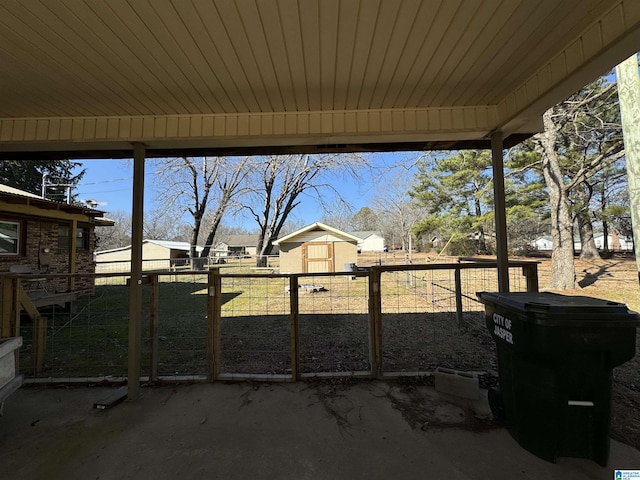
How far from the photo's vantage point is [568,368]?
→ 67.9 inches

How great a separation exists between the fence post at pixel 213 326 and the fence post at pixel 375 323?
153 centimetres

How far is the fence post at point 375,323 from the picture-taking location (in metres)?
2.91

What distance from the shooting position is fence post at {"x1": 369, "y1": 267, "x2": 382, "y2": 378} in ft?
9.56

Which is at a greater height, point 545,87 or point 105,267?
point 545,87

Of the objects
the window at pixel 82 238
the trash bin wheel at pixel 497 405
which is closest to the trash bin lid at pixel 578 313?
the trash bin wheel at pixel 497 405

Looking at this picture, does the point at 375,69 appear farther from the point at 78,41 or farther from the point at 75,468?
the point at 75,468

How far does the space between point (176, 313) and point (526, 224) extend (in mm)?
21203

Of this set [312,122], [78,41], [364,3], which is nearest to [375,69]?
[364,3]

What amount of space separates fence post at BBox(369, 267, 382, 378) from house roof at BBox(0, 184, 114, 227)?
795 cm

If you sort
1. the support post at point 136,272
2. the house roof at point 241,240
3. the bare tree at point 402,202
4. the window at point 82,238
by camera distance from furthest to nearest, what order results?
1. the house roof at point 241,240
2. the bare tree at point 402,202
3. the window at point 82,238
4. the support post at point 136,272

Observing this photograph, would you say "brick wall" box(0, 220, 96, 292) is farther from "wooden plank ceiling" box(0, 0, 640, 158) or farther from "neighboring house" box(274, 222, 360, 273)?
"neighboring house" box(274, 222, 360, 273)

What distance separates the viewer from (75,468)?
5.95 ft

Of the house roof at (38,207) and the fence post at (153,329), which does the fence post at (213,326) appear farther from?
the house roof at (38,207)

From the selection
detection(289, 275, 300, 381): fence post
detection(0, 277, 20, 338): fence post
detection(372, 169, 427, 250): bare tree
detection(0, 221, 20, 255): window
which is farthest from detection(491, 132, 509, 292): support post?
detection(372, 169, 427, 250): bare tree
